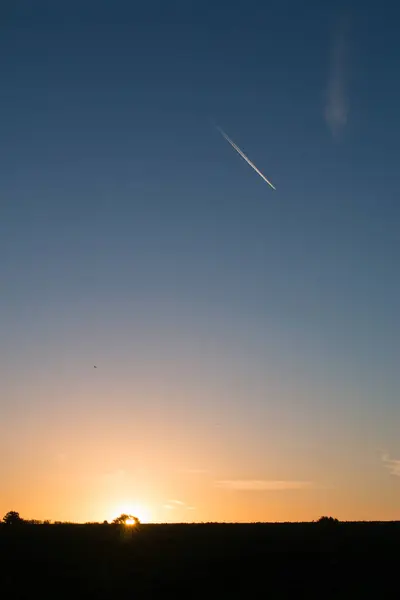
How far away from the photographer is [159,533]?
5616 centimetres

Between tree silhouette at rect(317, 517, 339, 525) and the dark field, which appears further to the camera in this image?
tree silhouette at rect(317, 517, 339, 525)

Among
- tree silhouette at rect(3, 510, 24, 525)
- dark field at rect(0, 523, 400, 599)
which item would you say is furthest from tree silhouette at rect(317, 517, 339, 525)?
tree silhouette at rect(3, 510, 24, 525)

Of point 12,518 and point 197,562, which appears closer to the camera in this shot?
point 197,562

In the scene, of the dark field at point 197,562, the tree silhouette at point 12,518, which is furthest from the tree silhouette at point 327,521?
the tree silhouette at point 12,518

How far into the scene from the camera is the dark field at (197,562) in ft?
148

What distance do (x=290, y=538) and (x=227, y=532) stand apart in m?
5.16

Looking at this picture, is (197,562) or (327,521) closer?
(197,562)

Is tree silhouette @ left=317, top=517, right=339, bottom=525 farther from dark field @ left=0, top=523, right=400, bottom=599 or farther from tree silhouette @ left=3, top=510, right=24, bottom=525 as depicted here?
tree silhouette @ left=3, top=510, right=24, bottom=525

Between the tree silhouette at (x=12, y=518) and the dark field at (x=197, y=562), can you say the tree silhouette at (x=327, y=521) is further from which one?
the tree silhouette at (x=12, y=518)

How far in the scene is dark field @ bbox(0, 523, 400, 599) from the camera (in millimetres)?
45094

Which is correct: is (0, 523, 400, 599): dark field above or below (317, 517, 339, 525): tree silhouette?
below

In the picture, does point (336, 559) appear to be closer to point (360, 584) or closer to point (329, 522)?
point (360, 584)

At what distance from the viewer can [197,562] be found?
48781 mm

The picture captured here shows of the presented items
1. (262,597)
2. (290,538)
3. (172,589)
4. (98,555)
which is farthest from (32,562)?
(290,538)
